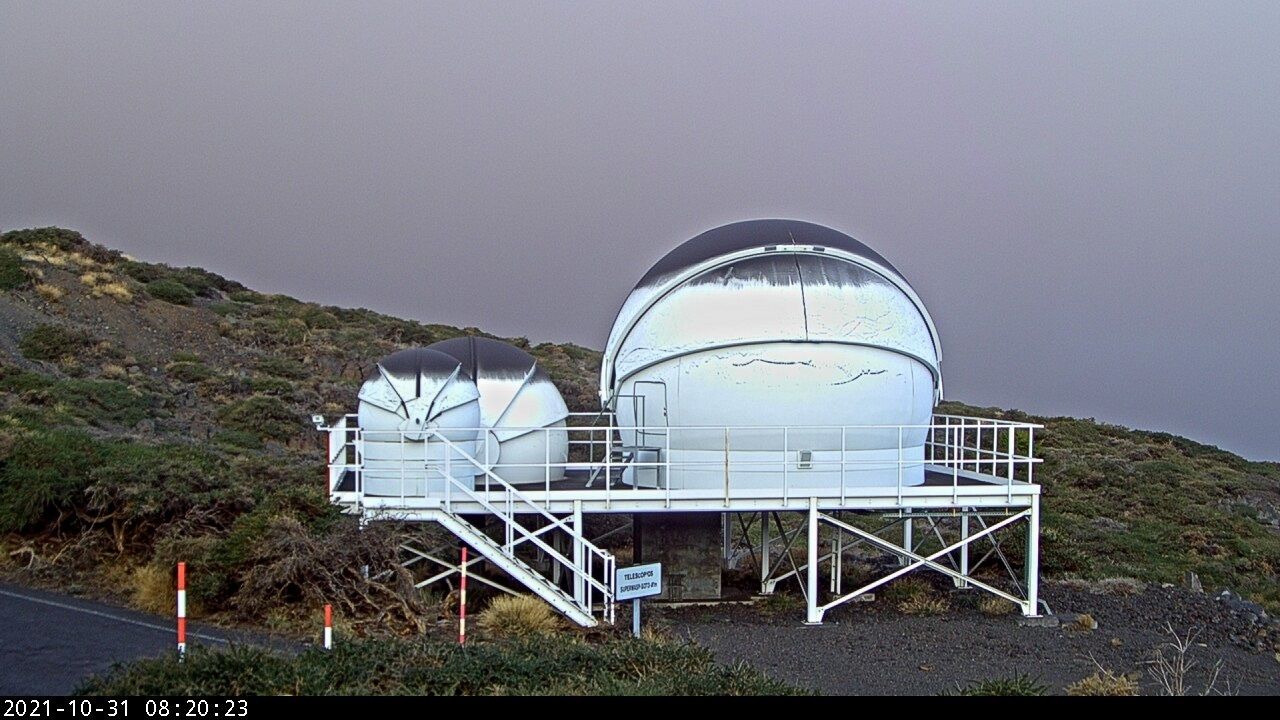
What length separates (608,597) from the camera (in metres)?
13.3

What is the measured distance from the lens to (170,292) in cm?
4069

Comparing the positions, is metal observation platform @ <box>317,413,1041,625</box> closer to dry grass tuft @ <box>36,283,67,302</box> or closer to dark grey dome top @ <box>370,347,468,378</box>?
dark grey dome top @ <box>370,347,468,378</box>

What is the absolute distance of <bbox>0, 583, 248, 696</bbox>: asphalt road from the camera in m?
9.48

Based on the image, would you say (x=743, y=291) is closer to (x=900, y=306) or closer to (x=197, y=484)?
(x=900, y=306)

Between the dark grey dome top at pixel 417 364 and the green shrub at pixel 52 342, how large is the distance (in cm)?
1953

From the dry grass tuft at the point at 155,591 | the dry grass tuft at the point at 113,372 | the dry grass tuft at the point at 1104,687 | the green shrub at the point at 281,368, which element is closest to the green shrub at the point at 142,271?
the green shrub at the point at 281,368

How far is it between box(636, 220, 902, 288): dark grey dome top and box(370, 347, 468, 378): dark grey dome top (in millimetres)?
3594

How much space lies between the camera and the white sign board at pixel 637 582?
37.8ft

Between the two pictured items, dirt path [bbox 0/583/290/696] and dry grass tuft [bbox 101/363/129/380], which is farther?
dry grass tuft [bbox 101/363/129/380]

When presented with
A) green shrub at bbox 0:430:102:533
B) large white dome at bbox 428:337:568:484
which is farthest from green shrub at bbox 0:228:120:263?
large white dome at bbox 428:337:568:484

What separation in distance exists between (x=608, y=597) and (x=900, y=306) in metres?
6.37

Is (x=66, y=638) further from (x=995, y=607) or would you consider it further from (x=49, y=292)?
(x=49, y=292)
